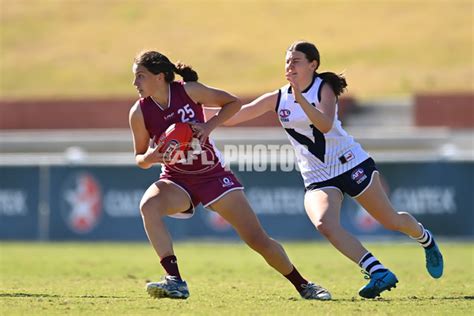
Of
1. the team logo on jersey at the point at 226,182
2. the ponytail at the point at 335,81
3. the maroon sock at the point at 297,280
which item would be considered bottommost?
the maroon sock at the point at 297,280

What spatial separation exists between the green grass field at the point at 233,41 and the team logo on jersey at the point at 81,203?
702 inches

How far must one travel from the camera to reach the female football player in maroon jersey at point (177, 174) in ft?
27.5

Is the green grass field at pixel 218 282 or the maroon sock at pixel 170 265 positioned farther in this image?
the maroon sock at pixel 170 265

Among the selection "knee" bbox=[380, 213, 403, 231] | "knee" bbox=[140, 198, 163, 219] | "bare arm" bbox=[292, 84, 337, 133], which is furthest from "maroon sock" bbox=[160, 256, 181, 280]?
"knee" bbox=[380, 213, 403, 231]

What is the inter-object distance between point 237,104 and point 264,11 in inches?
1456

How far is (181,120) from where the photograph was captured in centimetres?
843

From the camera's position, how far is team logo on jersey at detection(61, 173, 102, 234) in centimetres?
1906

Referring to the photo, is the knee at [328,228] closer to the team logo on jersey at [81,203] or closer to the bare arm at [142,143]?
the bare arm at [142,143]

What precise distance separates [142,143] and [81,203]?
10.8m

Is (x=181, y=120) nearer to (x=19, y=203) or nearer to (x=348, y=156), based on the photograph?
(x=348, y=156)

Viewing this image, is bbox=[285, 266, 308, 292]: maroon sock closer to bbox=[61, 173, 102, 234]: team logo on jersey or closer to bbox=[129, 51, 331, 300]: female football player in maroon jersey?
bbox=[129, 51, 331, 300]: female football player in maroon jersey

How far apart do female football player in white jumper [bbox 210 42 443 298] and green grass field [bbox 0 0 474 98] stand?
27.8 meters

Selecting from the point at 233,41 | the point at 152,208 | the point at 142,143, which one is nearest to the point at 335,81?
the point at 142,143

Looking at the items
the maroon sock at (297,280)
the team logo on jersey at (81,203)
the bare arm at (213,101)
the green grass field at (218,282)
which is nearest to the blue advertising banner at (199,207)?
the team logo on jersey at (81,203)
